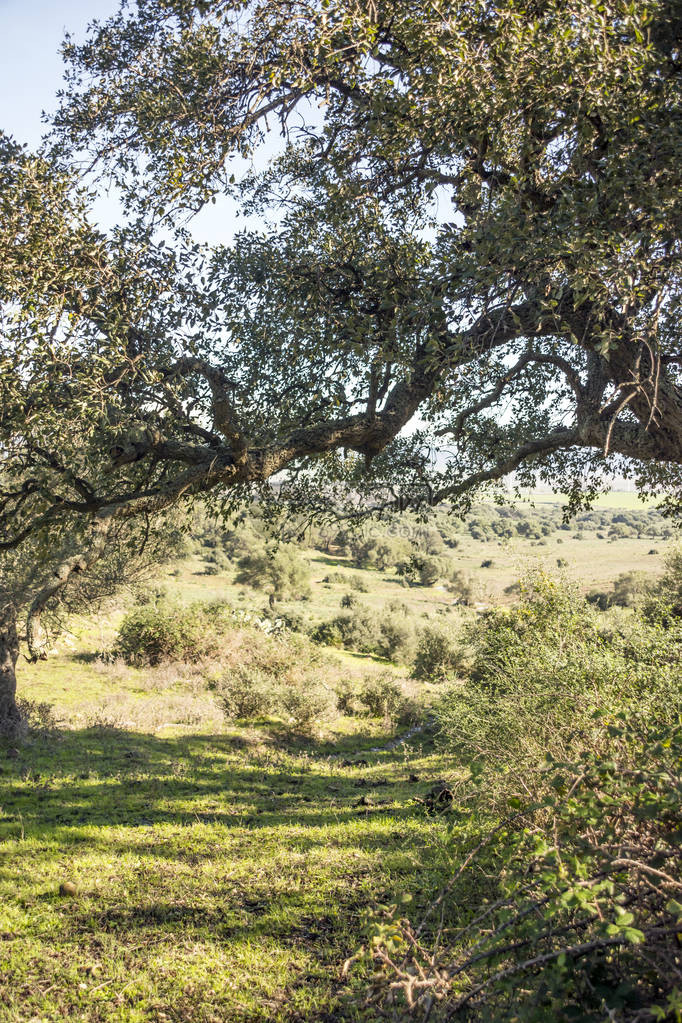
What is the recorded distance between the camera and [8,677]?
12.1 m

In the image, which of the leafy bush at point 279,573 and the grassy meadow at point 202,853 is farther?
the leafy bush at point 279,573

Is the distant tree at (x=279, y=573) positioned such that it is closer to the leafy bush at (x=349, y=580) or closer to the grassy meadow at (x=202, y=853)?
the leafy bush at (x=349, y=580)

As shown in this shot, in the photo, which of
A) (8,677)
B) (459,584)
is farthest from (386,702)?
(459,584)

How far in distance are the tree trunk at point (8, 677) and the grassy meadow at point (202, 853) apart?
54cm

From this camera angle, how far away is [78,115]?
664 cm

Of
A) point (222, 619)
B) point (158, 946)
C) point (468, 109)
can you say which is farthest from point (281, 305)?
point (222, 619)

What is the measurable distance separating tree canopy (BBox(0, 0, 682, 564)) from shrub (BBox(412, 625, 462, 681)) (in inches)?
645

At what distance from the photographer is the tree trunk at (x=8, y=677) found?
11.9 meters

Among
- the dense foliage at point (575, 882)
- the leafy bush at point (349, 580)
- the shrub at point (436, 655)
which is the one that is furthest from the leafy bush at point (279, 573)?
the dense foliage at point (575, 882)

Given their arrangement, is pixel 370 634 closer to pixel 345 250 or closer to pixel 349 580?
pixel 349 580

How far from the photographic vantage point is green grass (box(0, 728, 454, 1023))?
4258 mm

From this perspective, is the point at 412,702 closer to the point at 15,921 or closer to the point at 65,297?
the point at 15,921

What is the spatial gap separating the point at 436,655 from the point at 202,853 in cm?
1741

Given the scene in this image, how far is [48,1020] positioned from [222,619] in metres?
18.4
